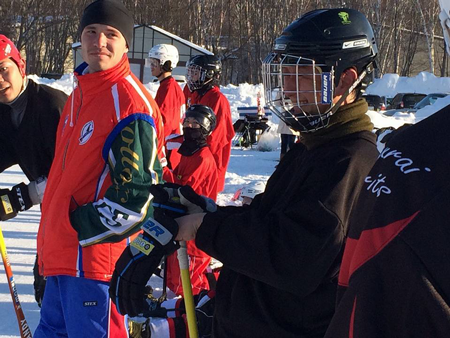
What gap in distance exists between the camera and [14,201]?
3.46 meters

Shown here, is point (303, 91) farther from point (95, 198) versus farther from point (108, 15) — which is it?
point (108, 15)

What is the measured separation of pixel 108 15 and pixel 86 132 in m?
0.56

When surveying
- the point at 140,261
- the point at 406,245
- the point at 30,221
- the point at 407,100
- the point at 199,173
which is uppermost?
the point at 406,245

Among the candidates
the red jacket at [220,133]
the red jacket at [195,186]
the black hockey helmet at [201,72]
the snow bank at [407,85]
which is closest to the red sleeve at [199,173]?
the red jacket at [195,186]

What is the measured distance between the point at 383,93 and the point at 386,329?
35662 mm

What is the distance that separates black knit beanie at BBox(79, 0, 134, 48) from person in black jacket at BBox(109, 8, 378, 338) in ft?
3.37

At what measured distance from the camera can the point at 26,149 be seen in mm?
3416


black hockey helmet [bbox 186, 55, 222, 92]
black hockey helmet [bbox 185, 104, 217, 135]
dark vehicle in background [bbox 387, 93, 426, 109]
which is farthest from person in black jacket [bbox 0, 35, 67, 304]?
dark vehicle in background [bbox 387, 93, 426, 109]

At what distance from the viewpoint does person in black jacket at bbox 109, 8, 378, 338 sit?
1828 millimetres

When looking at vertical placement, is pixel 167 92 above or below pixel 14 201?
above

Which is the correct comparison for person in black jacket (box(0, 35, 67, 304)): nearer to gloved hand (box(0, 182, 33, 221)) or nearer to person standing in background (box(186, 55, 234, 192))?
gloved hand (box(0, 182, 33, 221))

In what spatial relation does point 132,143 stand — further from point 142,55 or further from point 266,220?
point 142,55

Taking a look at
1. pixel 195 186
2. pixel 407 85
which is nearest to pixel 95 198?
pixel 195 186

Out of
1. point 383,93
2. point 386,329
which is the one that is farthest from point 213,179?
point 383,93
